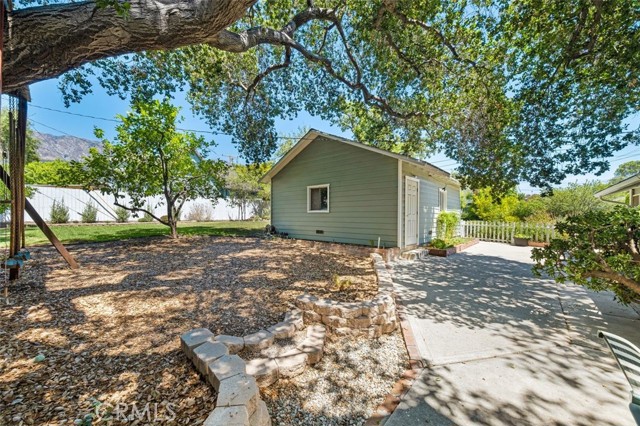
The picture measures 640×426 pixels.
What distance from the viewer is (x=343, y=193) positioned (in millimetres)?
8617

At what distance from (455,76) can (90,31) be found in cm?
813

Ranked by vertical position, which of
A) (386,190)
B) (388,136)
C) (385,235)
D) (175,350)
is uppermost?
(388,136)

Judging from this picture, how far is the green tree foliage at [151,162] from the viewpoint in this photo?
24.2 feet

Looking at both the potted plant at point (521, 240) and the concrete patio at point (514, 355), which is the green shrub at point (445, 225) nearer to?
the potted plant at point (521, 240)

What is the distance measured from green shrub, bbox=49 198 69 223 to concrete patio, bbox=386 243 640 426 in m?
16.5

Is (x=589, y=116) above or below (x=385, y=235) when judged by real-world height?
above

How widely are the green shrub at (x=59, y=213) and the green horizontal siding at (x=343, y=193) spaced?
1132 centimetres

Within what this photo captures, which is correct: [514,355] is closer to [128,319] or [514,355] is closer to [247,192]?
[128,319]

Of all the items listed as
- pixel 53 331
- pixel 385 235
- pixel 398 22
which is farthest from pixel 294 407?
pixel 398 22

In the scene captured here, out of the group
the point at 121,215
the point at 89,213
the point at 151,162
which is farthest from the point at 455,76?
the point at 89,213

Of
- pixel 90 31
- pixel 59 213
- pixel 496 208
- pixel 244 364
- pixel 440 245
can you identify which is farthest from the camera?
pixel 496 208

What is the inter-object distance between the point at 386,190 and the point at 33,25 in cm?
701

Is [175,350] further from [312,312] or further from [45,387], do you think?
[312,312]

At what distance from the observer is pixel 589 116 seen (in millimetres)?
6016
